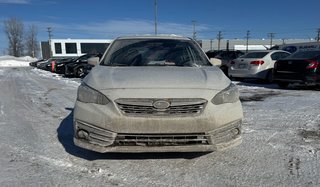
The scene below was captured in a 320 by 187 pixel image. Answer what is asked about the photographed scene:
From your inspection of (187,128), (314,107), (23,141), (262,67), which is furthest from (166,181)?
(262,67)

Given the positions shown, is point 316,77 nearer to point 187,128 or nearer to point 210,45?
point 187,128

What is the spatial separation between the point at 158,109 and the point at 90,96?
835mm

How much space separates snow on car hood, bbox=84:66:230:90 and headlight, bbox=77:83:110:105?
7cm

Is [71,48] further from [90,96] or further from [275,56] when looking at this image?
[90,96]

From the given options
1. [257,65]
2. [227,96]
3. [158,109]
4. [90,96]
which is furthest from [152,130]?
[257,65]

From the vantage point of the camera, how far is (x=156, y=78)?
3.51 meters

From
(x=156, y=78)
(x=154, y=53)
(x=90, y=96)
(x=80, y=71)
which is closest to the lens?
(x=90, y=96)

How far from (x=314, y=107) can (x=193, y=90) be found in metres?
4.63

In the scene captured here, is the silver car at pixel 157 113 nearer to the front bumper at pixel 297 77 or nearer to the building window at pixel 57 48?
the front bumper at pixel 297 77

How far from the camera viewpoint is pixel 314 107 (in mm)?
6684

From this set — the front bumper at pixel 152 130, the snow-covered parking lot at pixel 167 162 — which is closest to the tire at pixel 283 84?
the snow-covered parking lot at pixel 167 162

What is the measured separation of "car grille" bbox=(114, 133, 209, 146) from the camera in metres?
3.15

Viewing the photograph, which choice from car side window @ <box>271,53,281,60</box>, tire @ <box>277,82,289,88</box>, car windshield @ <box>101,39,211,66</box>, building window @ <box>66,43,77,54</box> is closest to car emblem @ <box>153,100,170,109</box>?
car windshield @ <box>101,39,211,66</box>

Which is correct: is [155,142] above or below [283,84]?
above
